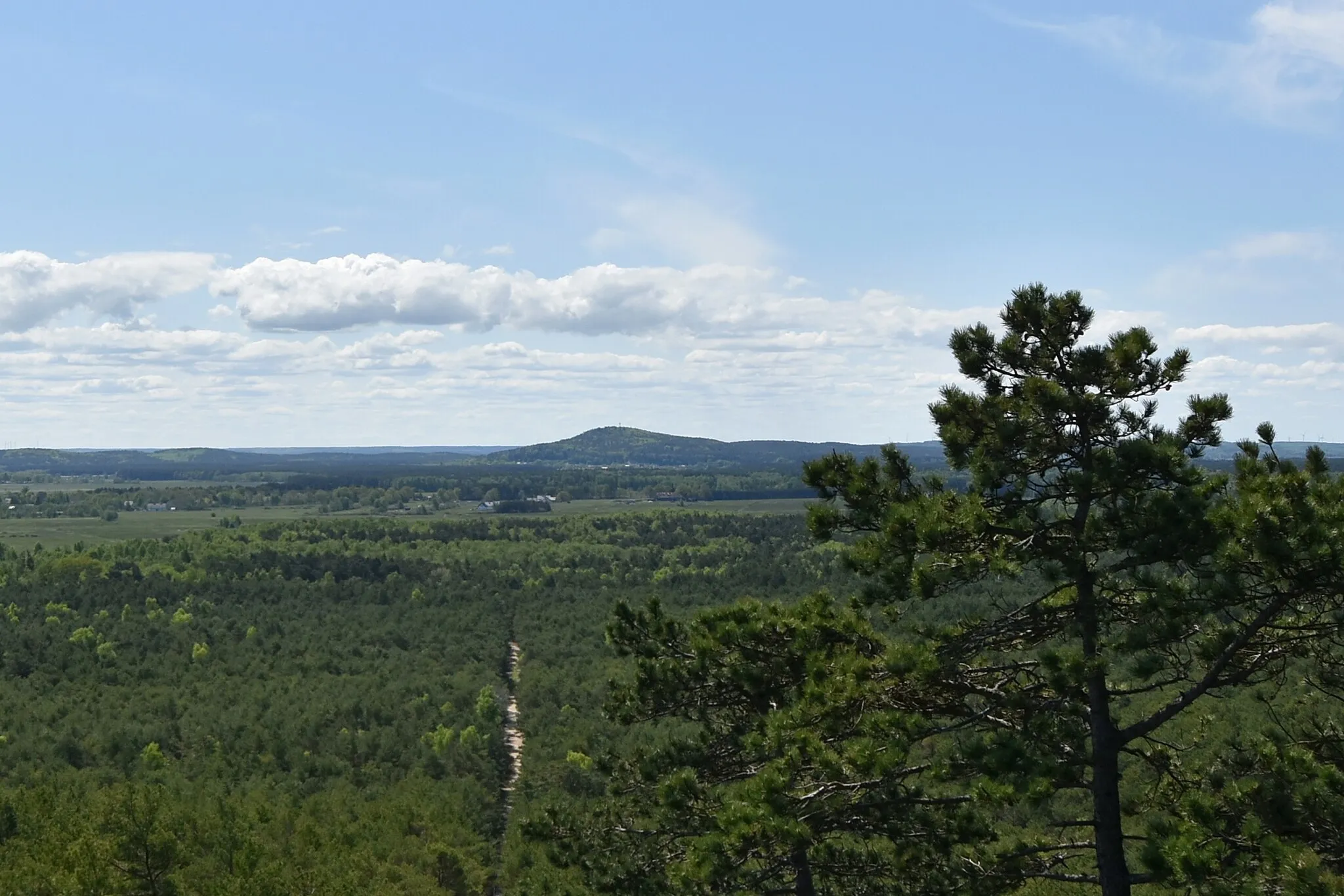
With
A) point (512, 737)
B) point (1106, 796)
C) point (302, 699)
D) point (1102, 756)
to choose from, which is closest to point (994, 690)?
point (1102, 756)

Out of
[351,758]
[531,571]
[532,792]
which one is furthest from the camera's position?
[531,571]

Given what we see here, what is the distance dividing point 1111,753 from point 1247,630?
A: 213 cm

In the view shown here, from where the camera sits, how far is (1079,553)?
11.7m

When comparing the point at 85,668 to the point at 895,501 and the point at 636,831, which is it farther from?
the point at 895,501

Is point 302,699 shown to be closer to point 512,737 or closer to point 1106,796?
point 512,737

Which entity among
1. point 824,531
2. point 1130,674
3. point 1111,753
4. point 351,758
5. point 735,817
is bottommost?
point 351,758

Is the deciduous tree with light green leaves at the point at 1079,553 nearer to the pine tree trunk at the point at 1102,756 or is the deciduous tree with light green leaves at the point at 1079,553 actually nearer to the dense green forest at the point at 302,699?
the pine tree trunk at the point at 1102,756

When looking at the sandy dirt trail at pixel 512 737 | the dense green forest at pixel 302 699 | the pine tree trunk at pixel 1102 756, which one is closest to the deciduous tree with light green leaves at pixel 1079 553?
the pine tree trunk at pixel 1102 756

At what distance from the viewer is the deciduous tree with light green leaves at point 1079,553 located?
11.0 meters

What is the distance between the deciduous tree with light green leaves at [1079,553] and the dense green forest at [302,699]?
2.61 metres

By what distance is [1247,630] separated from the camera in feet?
35.3

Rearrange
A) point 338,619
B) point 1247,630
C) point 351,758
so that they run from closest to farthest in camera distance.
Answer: point 1247,630
point 351,758
point 338,619

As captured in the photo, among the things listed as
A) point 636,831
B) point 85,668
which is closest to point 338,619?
point 85,668

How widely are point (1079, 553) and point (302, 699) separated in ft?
233
